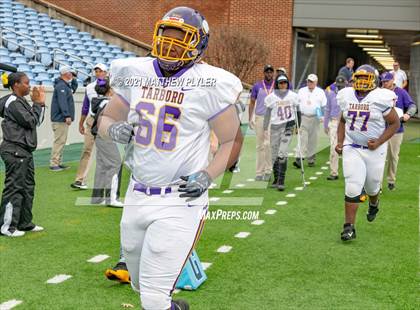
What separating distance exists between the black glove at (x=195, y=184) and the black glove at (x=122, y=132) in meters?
0.38

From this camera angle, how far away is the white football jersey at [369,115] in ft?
25.0

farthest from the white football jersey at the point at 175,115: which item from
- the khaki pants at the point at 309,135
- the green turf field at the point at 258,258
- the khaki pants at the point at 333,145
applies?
the khaki pants at the point at 309,135

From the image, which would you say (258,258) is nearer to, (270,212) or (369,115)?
(369,115)

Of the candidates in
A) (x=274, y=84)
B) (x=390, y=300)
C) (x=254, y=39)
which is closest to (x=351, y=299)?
(x=390, y=300)

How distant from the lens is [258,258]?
677 centimetres

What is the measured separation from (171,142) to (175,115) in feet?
0.48

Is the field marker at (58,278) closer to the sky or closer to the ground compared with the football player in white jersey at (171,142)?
closer to the ground

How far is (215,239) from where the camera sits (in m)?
7.56

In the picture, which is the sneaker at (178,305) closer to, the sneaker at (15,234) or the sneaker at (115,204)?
the sneaker at (15,234)

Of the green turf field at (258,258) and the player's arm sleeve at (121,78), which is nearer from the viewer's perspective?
the player's arm sleeve at (121,78)

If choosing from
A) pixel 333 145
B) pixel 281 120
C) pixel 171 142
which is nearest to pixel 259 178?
pixel 281 120

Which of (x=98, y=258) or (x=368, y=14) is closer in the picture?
(x=98, y=258)

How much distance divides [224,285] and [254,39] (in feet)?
66.1

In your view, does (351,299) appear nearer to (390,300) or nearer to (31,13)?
(390,300)
